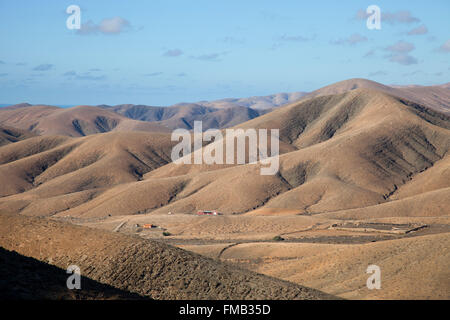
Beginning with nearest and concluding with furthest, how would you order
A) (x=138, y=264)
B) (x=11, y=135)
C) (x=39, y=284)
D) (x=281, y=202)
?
(x=39, y=284) → (x=138, y=264) → (x=281, y=202) → (x=11, y=135)

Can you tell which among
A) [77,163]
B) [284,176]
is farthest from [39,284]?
[77,163]

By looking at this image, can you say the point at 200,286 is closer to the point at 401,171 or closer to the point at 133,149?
the point at 401,171

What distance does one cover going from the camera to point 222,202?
86812 mm

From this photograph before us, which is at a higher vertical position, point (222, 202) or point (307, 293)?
point (307, 293)

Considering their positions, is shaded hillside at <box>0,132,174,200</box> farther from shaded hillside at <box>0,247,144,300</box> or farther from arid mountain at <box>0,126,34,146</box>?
shaded hillside at <box>0,247,144,300</box>

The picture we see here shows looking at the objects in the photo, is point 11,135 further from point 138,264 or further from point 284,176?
point 138,264

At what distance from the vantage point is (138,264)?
84.9ft

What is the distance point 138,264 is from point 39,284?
5666 millimetres

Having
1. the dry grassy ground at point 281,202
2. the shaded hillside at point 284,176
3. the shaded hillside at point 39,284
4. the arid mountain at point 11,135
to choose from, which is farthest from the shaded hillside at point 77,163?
the shaded hillside at point 39,284

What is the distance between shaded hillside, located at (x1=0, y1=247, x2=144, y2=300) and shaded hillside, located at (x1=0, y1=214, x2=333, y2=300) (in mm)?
1352
